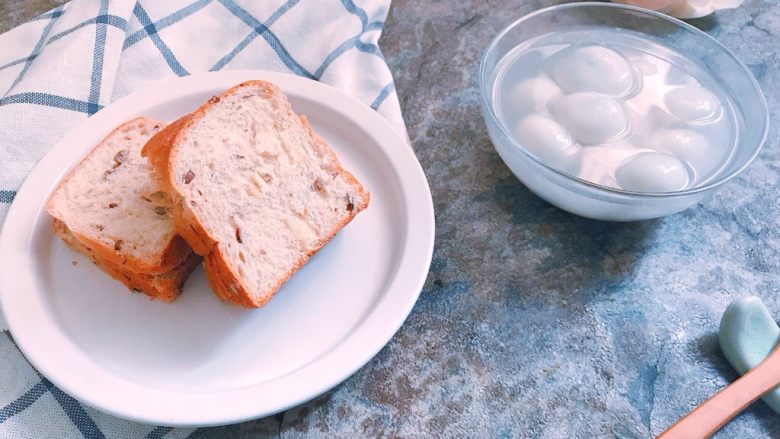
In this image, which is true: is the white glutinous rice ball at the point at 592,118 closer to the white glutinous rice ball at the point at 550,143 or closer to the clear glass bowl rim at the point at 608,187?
the white glutinous rice ball at the point at 550,143

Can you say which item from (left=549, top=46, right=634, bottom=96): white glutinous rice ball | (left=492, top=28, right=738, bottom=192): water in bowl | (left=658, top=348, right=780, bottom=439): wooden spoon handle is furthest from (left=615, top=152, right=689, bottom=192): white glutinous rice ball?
(left=658, top=348, right=780, bottom=439): wooden spoon handle

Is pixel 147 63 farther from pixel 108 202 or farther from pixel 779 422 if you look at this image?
pixel 779 422

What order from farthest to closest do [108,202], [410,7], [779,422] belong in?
[410,7]
[108,202]
[779,422]

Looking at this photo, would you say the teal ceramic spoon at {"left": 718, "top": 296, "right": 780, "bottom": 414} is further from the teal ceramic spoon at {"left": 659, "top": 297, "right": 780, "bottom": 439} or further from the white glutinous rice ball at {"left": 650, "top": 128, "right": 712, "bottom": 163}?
the white glutinous rice ball at {"left": 650, "top": 128, "right": 712, "bottom": 163}

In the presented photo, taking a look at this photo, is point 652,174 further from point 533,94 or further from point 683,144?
point 533,94

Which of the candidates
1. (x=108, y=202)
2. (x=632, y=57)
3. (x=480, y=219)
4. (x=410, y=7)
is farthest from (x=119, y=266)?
(x=632, y=57)
